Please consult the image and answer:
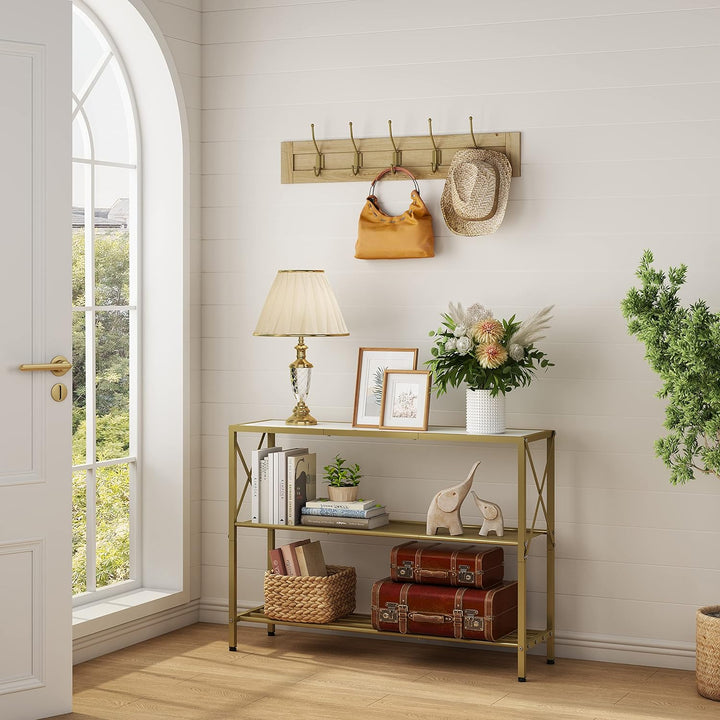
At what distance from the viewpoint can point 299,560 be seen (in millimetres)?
4316

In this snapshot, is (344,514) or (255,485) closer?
(344,514)

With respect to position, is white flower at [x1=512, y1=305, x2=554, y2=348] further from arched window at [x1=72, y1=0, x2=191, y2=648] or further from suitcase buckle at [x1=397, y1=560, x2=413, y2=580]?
arched window at [x1=72, y1=0, x2=191, y2=648]

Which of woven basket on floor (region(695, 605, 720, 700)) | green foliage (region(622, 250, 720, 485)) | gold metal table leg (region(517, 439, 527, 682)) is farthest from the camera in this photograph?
gold metal table leg (region(517, 439, 527, 682))

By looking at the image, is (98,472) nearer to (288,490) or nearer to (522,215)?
(288,490)

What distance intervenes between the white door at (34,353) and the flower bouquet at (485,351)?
1.39m

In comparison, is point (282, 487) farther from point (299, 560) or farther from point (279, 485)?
point (299, 560)

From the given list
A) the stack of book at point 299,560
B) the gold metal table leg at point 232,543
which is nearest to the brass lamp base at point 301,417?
the gold metal table leg at point 232,543

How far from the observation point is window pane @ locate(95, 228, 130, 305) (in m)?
4.51

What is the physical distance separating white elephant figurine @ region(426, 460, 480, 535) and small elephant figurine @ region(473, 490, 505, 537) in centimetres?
7

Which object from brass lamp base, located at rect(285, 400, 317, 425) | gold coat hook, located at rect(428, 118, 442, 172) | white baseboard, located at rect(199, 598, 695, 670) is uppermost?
gold coat hook, located at rect(428, 118, 442, 172)

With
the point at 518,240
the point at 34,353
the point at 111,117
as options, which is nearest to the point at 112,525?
the point at 34,353

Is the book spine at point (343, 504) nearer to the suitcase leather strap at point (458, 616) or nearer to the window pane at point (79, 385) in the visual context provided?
the suitcase leather strap at point (458, 616)

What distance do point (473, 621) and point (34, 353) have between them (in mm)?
1814

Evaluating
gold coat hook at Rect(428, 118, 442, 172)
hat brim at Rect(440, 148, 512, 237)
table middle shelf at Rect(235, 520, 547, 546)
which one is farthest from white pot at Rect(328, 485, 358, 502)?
gold coat hook at Rect(428, 118, 442, 172)
